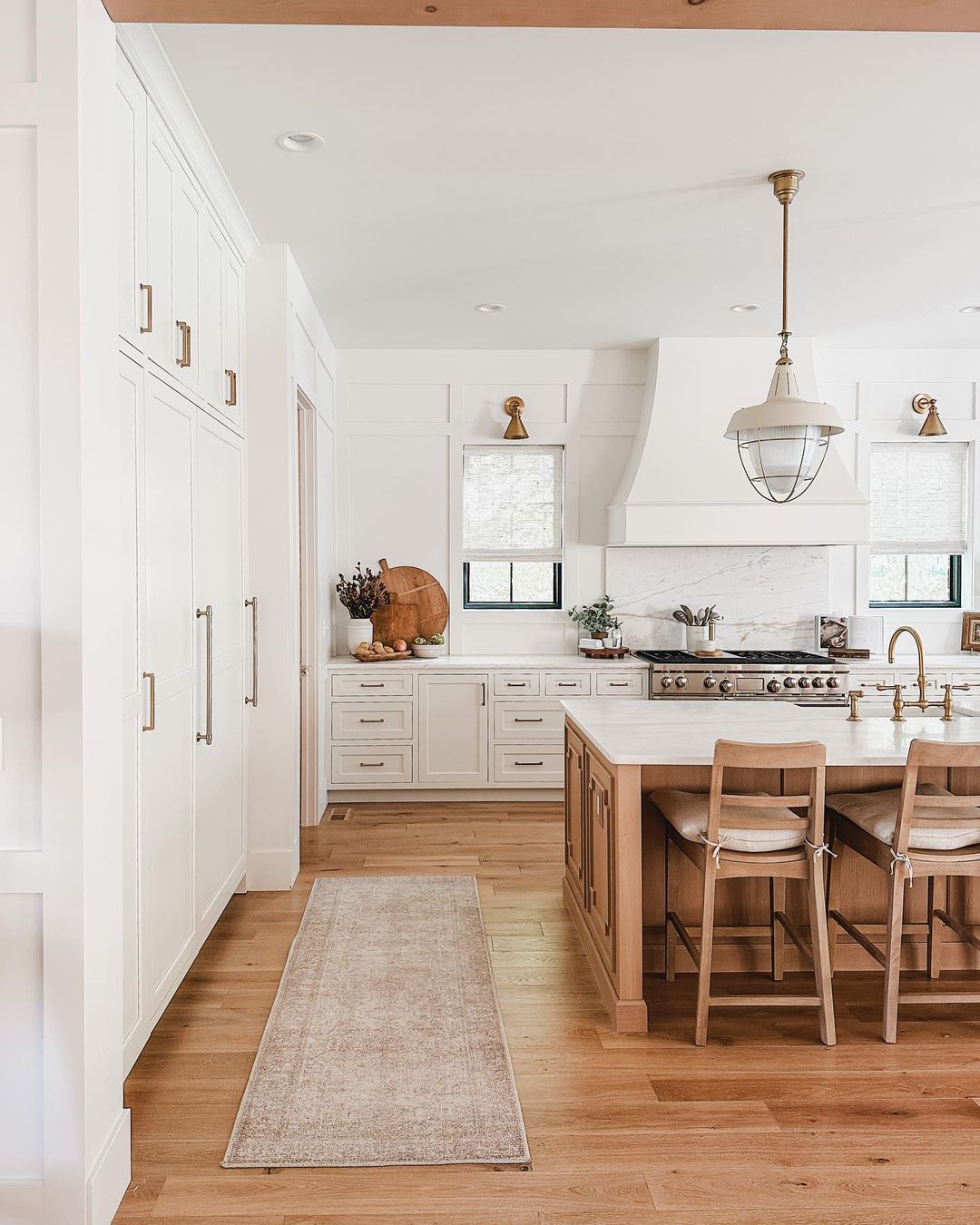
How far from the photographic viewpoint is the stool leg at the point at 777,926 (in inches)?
120

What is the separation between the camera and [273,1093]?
2391mm

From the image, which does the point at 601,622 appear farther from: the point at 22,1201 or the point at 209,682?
the point at 22,1201

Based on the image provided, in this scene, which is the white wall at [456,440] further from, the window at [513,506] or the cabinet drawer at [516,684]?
the cabinet drawer at [516,684]

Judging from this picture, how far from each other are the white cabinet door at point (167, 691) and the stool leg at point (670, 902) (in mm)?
1580

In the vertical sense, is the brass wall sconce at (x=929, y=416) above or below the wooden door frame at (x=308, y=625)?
above

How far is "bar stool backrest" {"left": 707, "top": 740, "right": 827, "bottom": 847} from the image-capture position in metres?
2.58

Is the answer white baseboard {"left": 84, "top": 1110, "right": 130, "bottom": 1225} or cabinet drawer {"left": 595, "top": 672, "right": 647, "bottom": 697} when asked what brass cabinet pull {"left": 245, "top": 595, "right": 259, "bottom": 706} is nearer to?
white baseboard {"left": 84, "top": 1110, "right": 130, "bottom": 1225}

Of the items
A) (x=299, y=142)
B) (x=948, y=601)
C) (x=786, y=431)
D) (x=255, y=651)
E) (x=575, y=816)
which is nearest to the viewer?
(x=299, y=142)

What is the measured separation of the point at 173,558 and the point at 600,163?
6.41ft

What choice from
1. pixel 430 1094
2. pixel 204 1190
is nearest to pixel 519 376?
pixel 430 1094

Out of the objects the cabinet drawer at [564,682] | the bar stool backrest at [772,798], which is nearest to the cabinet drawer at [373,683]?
the cabinet drawer at [564,682]

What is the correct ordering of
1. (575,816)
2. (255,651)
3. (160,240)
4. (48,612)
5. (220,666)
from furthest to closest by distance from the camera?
(255,651) → (575,816) → (220,666) → (160,240) → (48,612)

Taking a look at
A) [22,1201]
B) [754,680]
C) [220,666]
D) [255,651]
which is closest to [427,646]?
[255,651]

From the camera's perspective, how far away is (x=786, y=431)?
10.5 ft
